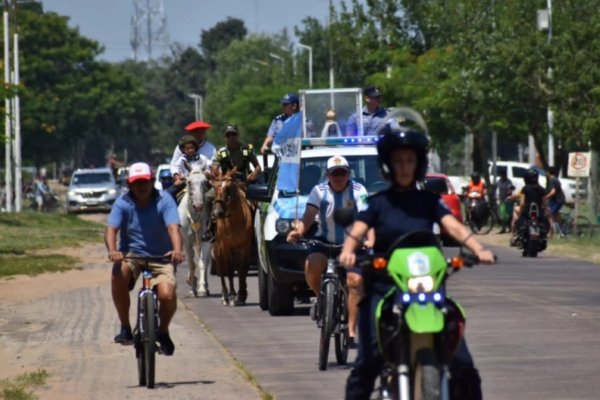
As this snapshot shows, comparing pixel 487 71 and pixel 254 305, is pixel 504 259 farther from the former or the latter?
pixel 487 71

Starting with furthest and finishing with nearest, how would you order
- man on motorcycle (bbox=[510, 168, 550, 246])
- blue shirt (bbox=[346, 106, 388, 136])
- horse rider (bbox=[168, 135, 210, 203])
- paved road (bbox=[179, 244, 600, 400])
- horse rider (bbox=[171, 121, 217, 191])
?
man on motorcycle (bbox=[510, 168, 550, 246]) < horse rider (bbox=[171, 121, 217, 191]) < horse rider (bbox=[168, 135, 210, 203]) < blue shirt (bbox=[346, 106, 388, 136]) < paved road (bbox=[179, 244, 600, 400])

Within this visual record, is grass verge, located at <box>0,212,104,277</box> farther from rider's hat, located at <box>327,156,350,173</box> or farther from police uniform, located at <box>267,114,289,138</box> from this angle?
rider's hat, located at <box>327,156,350,173</box>

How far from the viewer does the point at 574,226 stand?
39094mm

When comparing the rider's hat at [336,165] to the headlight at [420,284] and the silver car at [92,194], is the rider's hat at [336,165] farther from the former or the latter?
the silver car at [92,194]

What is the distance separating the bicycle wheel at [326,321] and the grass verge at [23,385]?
7.49ft

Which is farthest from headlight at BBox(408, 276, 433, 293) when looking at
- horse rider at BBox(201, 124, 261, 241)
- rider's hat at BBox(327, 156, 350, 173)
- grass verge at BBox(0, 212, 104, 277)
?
grass verge at BBox(0, 212, 104, 277)

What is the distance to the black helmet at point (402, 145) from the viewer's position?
897cm

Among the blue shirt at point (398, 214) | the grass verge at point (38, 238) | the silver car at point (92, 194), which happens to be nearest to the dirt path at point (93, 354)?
the blue shirt at point (398, 214)

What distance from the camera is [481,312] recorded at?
19594 mm

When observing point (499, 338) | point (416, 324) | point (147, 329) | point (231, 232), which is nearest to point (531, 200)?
point (231, 232)

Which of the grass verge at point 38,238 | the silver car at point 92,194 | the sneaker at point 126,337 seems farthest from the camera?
the silver car at point 92,194

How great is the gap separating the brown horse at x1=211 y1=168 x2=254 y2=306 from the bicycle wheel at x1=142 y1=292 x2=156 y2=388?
8.10 m

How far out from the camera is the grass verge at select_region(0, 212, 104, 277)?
30.6 m

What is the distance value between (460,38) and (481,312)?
29.4 m
